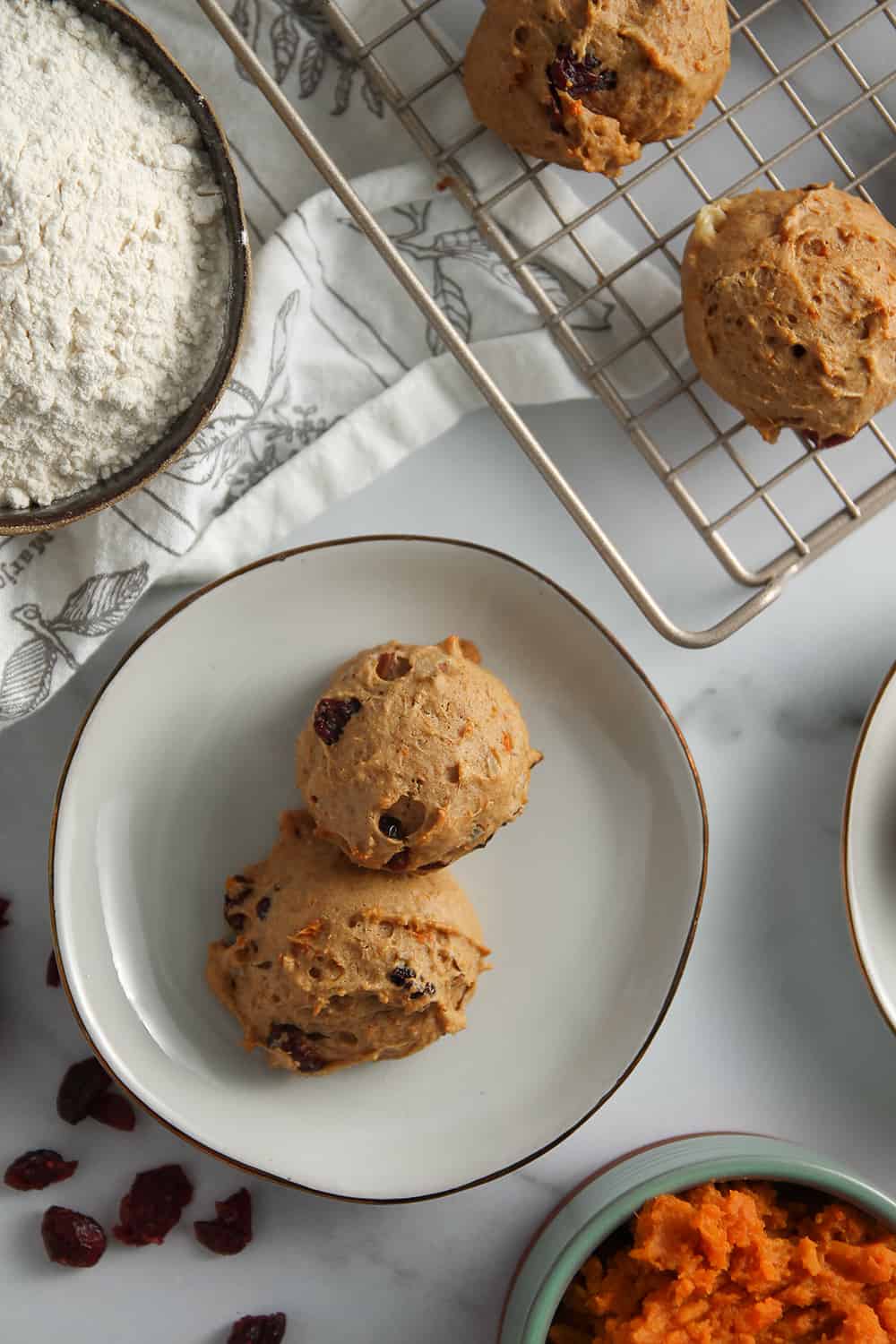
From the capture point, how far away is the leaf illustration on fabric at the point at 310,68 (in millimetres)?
1271

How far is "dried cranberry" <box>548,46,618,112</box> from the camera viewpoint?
1.11m

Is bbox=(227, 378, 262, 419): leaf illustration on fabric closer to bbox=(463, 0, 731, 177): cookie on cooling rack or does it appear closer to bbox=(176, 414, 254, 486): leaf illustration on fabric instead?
bbox=(176, 414, 254, 486): leaf illustration on fabric

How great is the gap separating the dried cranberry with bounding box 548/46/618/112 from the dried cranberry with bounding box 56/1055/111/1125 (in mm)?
1185

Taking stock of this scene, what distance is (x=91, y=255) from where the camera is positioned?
1055 mm

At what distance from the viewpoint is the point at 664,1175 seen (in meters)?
1.21

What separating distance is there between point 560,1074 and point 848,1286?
0.38 meters

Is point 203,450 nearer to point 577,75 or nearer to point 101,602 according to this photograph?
point 101,602

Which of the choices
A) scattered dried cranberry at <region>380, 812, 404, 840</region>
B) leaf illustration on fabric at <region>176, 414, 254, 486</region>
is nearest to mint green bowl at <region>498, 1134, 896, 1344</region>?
scattered dried cranberry at <region>380, 812, 404, 840</region>

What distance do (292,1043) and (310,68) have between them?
3.54 feet

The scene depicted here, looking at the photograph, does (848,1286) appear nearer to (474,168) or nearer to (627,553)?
(627,553)

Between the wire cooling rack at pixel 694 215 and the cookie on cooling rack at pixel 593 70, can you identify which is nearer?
the cookie on cooling rack at pixel 593 70

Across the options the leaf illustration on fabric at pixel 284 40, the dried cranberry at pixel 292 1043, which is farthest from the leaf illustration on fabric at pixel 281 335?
the dried cranberry at pixel 292 1043

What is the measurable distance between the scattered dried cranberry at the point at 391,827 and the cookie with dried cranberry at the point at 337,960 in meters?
0.09

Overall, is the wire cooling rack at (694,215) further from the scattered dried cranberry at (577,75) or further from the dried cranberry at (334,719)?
the dried cranberry at (334,719)
